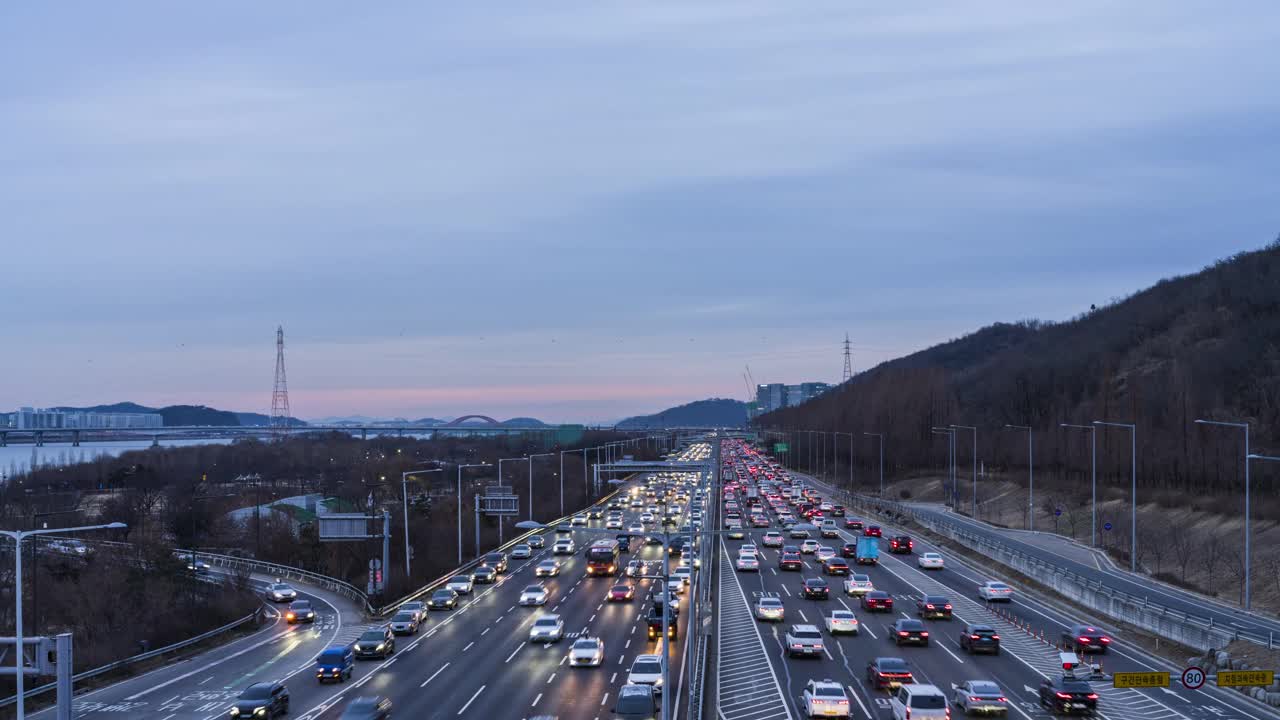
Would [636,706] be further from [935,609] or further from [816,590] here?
[816,590]

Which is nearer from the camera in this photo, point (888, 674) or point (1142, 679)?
point (1142, 679)

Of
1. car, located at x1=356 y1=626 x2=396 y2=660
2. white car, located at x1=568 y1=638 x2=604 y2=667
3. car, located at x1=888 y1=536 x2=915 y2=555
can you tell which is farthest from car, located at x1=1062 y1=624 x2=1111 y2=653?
car, located at x1=888 y1=536 x2=915 y2=555

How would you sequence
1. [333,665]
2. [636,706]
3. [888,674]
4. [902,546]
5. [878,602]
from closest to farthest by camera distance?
[636,706], [888,674], [333,665], [878,602], [902,546]

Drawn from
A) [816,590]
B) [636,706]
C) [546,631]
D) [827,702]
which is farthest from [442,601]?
[827,702]

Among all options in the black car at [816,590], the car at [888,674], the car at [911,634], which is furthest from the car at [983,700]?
the black car at [816,590]

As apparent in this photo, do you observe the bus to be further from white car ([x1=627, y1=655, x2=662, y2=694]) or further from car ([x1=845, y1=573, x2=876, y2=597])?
white car ([x1=627, y1=655, x2=662, y2=694])

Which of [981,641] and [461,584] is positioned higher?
[981,641]

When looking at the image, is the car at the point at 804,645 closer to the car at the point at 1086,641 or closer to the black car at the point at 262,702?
the car at the point at 1086,641
